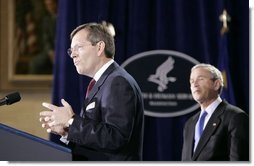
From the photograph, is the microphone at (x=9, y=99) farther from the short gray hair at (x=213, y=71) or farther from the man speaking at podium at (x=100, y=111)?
the short gray hair at (x=213, y=71)

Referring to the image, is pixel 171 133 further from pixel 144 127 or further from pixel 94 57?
pixel 94 57

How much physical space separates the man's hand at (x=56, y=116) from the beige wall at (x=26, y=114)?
32 mm

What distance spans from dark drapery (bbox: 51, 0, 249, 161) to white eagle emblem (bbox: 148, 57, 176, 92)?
0.08 metres

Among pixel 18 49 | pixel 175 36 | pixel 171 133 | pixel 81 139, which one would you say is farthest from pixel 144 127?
pixel 18 49

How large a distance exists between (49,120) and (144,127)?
46cm

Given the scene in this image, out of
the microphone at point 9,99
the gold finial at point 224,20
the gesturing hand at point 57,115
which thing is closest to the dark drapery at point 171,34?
the gold finial at point 224,20

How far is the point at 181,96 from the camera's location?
243cm

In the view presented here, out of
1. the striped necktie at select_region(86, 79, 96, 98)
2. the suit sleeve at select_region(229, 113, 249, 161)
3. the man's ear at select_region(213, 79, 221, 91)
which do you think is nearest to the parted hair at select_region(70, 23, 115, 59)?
the striped necktie at select_region(86, 79, 96, 98)

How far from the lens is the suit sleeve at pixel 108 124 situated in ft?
7.43

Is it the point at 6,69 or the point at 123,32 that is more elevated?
the point at 123,32

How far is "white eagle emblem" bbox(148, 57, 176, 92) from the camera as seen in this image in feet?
7.98

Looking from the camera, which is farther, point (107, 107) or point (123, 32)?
point (123, 32)

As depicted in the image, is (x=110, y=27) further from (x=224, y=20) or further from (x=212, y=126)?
(x=212, y=126)

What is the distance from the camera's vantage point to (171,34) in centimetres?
246
